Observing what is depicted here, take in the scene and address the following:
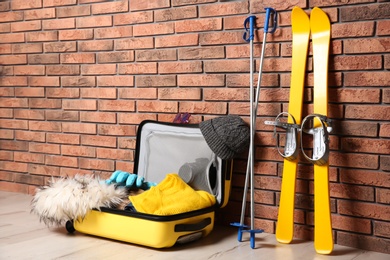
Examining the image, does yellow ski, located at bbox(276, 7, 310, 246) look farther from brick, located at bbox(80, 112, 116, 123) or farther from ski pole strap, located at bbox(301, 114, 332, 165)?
brick, located at bbox(80, 112, 116, 123)

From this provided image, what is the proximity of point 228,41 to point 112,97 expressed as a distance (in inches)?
32.5

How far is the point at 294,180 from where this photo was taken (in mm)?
2561

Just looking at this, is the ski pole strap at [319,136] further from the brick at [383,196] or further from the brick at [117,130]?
the brick at [117,130]

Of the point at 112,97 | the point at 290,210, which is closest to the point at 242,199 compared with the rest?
the point at 290,210

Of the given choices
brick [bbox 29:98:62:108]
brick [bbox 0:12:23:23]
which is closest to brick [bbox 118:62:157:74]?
brick [bbox 29:98:62:108]

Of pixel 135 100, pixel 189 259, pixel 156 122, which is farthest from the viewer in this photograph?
pixel 135 100

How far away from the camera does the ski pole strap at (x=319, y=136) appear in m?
2.42

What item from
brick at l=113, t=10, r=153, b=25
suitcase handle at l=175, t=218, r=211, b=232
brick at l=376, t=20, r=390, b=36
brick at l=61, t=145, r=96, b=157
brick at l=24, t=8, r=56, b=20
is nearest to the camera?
brick at l=376, t=20, r=390, b=36

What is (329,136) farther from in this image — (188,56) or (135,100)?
(135,100)

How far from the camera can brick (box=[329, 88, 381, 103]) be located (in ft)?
7.95

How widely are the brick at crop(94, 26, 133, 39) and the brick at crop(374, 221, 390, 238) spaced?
5.34 ft

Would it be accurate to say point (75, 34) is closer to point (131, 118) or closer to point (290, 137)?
point (131, 118)

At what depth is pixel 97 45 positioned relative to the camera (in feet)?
11.0

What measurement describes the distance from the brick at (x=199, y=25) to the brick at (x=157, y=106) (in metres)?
0.38
